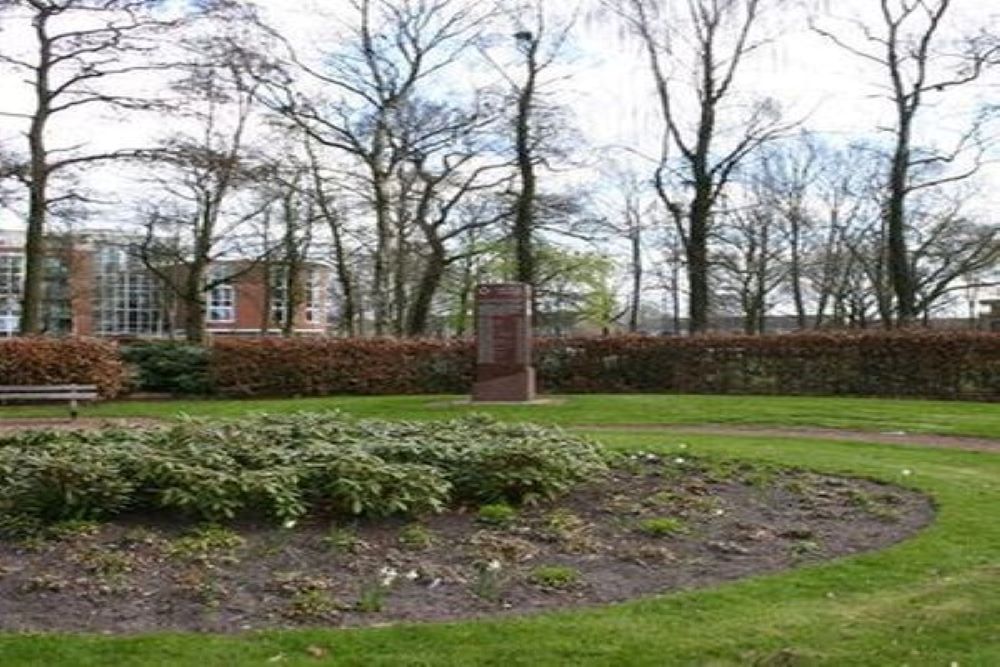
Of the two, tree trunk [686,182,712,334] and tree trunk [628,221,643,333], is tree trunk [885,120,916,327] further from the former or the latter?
tree trunk [628,221,643,333]

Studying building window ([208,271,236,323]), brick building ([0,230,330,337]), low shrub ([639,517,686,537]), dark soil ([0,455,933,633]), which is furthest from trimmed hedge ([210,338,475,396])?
building window ([208,271,236,323])

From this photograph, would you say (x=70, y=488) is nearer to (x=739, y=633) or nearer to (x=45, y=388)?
(x=739, y=633)

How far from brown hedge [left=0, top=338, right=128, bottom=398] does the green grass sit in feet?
3.19

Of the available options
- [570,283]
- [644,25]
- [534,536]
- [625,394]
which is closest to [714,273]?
[570,283]

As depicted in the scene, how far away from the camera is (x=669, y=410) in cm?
2091

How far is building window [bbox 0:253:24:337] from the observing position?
6638 centimetres

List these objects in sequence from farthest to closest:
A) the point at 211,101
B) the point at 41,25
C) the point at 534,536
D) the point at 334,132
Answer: the point at 334,132, the point at 211,101, the point at 41,25, the point at 534,536

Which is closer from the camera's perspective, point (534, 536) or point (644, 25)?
point (534, 536)

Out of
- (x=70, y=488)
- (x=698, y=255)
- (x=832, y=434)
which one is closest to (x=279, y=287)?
(x=698, y=255)

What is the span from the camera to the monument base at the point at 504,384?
2308 cm

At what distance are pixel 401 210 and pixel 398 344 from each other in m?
12.1

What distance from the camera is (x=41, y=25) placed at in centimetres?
2895

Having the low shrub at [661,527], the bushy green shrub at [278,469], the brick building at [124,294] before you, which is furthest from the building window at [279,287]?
the low shrub at [661,527]

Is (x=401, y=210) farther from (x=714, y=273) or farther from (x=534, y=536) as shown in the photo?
(x=534, y=536)
